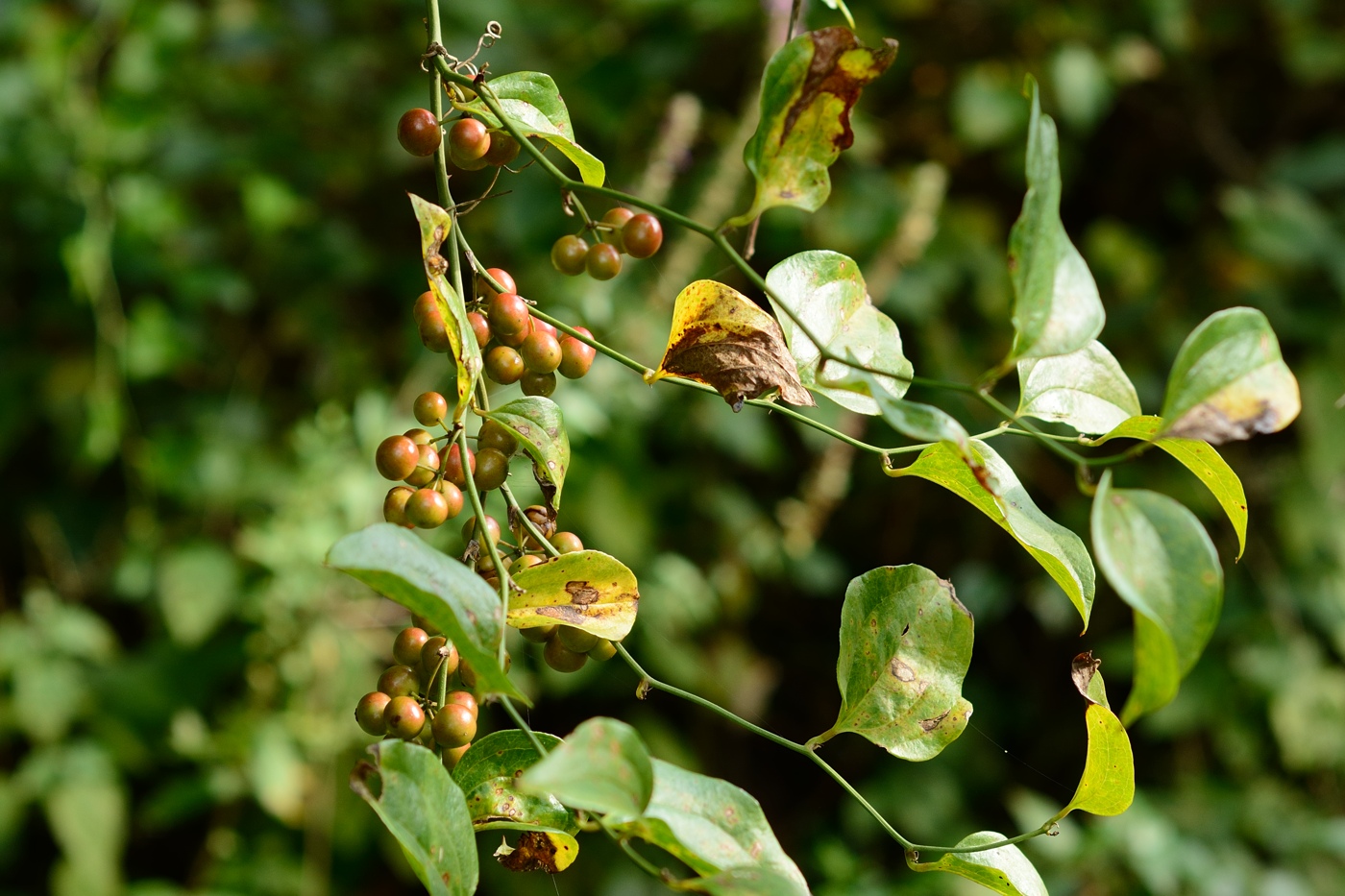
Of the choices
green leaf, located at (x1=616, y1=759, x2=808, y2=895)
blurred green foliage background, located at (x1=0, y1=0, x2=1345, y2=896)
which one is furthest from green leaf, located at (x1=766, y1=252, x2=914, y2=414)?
blurred green foliage background, located at (x1=0, y1=0, x2=1345, y2=896)

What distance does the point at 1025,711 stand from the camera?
1329 mm

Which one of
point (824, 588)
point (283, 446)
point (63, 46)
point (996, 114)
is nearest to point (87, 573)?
point (283, 446)

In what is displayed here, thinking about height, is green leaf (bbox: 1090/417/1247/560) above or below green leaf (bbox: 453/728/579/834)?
above

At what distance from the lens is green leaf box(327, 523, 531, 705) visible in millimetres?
222

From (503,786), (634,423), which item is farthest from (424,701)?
(634,423)

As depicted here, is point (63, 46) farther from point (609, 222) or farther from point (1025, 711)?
point (1025, 711)

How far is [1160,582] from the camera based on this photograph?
207 mm

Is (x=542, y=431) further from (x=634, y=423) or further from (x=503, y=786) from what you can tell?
(x=634, y=423)

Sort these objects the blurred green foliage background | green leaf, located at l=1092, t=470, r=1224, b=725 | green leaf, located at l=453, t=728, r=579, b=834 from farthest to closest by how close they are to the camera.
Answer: the blurred green foliage background, green leaf, located at l=453, t=728, r=579, b=834, green leaf, located at l=1092, t=470, r=1224, b=725

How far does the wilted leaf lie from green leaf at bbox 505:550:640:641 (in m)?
0.06

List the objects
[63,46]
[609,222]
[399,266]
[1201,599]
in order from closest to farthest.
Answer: [1201,599]
[609,222]
[63,46]
[399,266]

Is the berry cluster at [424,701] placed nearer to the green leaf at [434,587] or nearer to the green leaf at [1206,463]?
the green leaf at [434,587]

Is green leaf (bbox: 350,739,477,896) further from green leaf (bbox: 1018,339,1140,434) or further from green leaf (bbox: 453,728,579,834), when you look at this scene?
green leaf (bbox: 1018,339,1140,434)

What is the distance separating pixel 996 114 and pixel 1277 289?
412 mm
